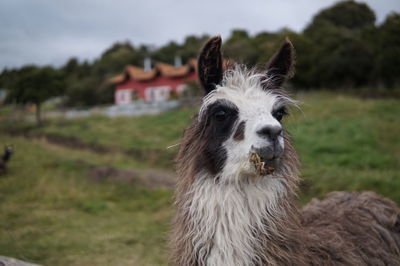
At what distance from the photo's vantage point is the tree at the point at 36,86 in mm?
25984

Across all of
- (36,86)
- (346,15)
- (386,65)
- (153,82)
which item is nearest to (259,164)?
(386,65)

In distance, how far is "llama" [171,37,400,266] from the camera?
257 cm

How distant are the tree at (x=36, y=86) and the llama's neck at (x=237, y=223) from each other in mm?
24877

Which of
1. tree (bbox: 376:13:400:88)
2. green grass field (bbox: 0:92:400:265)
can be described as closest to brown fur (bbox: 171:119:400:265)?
green grass field (bbox: 0:92:400:265)

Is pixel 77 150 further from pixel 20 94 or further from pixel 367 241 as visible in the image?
pixel 367 241

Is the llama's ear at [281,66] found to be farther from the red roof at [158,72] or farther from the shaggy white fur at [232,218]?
the red roof at [158,72]

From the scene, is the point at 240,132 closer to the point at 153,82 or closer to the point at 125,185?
the point at 125,185

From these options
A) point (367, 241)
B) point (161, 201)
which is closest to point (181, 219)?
point (367, 241)

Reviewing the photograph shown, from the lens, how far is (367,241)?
11.0 feet

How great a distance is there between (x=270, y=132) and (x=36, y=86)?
2823 cm

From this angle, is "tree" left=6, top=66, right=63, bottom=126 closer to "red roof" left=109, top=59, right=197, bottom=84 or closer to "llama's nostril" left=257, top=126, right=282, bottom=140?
"red roof" left=109, top=59, right=197, bottom=84

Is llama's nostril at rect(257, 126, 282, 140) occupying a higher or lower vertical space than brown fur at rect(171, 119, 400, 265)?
higher

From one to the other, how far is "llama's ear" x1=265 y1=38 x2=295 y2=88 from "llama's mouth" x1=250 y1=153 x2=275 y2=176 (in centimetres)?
69

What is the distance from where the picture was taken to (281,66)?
300 cm
